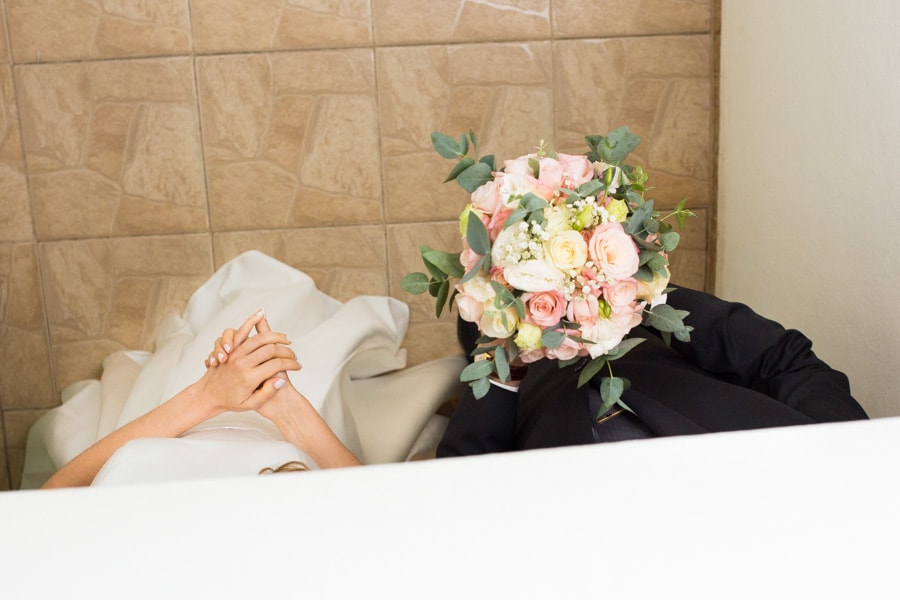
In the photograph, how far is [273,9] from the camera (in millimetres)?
2041

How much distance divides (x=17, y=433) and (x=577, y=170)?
6.08 feet

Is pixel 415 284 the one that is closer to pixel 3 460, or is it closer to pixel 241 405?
pixel 241 405

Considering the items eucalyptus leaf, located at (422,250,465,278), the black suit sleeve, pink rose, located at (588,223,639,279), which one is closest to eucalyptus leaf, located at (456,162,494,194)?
eucalyptus leaf, located at (422,250,465,278)

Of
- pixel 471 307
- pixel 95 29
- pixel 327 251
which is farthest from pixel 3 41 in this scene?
pixel 471 307

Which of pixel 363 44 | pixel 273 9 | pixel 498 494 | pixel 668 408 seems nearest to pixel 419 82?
pixel 363 44

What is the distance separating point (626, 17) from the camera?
2.07 meters

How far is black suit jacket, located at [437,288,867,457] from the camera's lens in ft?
4.23

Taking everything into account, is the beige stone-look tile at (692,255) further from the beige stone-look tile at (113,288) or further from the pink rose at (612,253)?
the beige stone-look tile at (113,288)

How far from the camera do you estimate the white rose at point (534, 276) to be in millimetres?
1075

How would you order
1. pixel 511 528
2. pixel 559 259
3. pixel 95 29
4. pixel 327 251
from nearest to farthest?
1. pixel 511 528
2. pixel 559 259
3. pixel 95 29
4. pixel 327 251

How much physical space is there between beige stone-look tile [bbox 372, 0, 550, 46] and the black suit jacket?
865mm

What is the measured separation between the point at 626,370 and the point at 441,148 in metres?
0.58

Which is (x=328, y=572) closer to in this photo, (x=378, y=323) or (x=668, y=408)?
(x=668, y=408)

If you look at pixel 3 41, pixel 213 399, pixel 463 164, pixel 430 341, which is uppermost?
pixel 3 41
